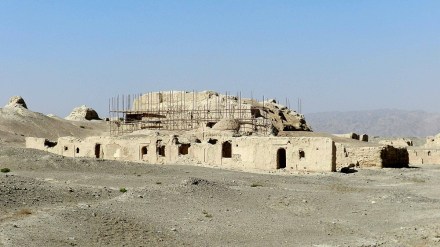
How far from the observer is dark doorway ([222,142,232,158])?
35.8 m

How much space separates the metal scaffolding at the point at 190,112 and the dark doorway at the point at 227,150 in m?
8.25

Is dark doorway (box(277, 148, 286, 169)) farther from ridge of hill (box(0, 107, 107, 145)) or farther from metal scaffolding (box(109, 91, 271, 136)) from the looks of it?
ridge of hill (box(0, 107, 107, 145))

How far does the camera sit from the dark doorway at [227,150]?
35.8 metres

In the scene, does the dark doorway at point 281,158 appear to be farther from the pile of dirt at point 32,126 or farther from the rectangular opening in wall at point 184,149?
the pile of dirt at point 32,126

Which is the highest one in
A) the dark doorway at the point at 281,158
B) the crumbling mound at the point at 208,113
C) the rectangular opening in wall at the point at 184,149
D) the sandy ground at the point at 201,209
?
the crumbling mound at the point at 208,113

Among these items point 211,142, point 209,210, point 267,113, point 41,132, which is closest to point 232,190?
point 209,210

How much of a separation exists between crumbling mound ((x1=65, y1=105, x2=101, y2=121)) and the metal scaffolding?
15.7 metres

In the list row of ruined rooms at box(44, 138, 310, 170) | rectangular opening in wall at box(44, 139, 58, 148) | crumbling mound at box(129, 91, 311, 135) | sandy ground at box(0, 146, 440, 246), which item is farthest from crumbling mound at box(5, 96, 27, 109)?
sandy ground at box(0, 146, 440, 246)

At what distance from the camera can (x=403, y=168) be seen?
116ft

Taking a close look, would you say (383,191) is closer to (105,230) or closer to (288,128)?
(105,230)

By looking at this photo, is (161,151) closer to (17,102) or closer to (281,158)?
(281,158)

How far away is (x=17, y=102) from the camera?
66438 millimetres

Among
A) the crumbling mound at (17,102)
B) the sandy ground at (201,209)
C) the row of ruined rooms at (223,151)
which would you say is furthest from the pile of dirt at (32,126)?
the sandy ground at (201,209)

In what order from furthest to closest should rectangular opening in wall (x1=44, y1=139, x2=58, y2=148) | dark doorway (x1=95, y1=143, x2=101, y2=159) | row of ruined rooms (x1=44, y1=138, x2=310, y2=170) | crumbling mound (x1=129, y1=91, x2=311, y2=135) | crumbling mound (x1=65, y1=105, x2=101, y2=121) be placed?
crumbling mound (x1=65, y1=105, x2=101, y2=121)
crumbling mound (x1=129, y1=91, x2=311, y2=135)
rectangular opening in wall (x1=44, y1=139, x2=58, y2=148)
dark doorway (x1=95, y1=143, x2=101, y2=159)
row of ruined rooms (x1=44, y1=138, x2=310, y2=170)
